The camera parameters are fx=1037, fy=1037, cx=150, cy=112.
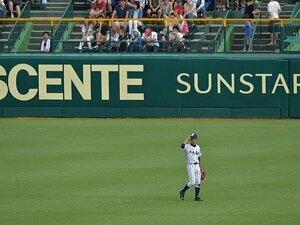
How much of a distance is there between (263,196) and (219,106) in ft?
39.1

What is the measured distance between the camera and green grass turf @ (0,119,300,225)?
17828 mm

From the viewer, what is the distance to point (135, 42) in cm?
3144

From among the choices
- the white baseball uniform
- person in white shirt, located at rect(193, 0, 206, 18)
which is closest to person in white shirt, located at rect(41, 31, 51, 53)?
person in white shirt, located at rect(193, 0, 206, 18)

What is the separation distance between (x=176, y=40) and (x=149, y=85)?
5.21 feet

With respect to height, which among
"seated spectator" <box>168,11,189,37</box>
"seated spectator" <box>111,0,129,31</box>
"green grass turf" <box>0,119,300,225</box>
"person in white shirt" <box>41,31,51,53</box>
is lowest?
"green grass turf" <box>0,119,300,225</box>

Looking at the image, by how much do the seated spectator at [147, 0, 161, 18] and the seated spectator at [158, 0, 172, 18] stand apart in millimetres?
158

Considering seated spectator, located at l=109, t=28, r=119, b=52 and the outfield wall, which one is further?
seated spectator, located at l=109, t=28, r=119, b=52

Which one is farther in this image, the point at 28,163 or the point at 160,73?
the point at 160,73

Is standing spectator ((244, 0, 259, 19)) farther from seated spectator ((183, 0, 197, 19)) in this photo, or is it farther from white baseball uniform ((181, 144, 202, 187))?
white baseball uniform ((181, 144, 202, 187))

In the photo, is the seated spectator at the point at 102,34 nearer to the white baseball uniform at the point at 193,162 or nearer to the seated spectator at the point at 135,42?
the seated spectator at the point at 135,42

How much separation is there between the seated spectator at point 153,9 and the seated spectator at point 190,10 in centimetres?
91

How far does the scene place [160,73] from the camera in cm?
3134

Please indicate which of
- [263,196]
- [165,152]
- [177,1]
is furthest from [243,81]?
[263,196]

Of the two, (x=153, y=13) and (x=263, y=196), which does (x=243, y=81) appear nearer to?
Result: (x=153, y=13)
